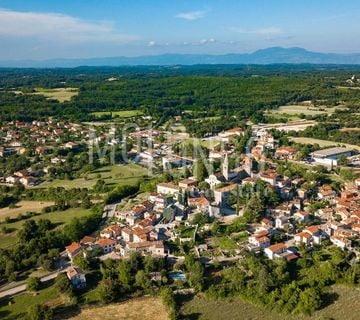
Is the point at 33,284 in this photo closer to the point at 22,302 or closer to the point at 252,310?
the point at 22,302

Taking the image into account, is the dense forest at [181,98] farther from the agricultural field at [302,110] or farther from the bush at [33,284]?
the bush at [33,284]

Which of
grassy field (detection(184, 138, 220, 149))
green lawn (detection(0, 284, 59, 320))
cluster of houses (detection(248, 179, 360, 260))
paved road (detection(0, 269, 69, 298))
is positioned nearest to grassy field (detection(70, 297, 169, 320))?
green lawn (detection(0, 284, 59, 320))

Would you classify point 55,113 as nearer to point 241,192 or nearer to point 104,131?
point 104,131

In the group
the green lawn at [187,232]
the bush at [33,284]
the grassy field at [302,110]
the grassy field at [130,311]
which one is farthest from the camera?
the grassy field at [302,110]

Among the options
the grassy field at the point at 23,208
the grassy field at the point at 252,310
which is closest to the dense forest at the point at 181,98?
the grassy field at the point at 23,208

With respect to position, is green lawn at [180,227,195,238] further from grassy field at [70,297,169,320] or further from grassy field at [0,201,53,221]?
grassy field at [0,201,53,221]

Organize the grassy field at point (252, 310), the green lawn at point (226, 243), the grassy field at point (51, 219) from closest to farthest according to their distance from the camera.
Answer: the grassy field at point (252, 310) → the green lawn at point (226, 243) → the grassy field at point (51, 219)

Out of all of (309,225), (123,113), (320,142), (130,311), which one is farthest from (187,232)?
(123,113)
